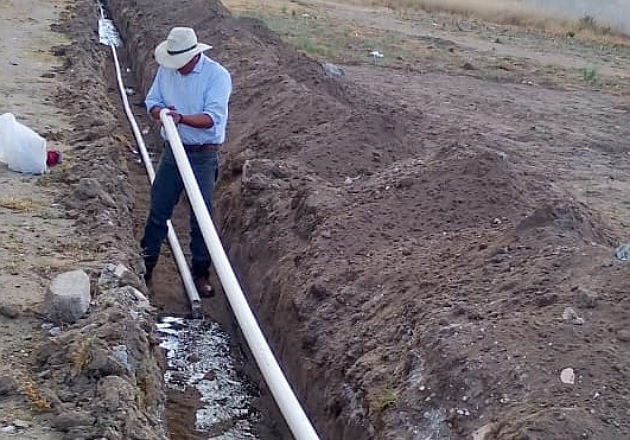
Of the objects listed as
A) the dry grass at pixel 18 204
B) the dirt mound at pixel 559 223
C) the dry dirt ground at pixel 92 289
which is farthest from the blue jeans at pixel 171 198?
the dirt mound at pixel 559 223

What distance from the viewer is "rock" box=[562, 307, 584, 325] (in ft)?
17.8

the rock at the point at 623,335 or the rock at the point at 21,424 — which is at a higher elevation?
the rock at the point at 623,335

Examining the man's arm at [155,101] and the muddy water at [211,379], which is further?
the man's arm at [155,101]

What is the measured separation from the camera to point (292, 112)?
36.9ft

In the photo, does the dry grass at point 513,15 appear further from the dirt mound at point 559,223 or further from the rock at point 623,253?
the rock at point 623,253

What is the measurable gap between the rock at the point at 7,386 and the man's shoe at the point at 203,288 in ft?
11.7

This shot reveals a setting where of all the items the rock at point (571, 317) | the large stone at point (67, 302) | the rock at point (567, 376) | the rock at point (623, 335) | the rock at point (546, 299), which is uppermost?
the rock at point (623, 335)

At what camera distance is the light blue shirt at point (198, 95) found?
309 inches

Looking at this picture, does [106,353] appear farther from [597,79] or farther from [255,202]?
[597,79]

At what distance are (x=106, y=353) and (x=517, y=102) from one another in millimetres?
13913

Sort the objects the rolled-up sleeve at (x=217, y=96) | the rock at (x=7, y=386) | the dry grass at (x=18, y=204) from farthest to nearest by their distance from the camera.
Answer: the dry grass at (x=18, y=204)
the rolled-up sleeve at (x=217, y=96)
the rock at (x=7, y=386)

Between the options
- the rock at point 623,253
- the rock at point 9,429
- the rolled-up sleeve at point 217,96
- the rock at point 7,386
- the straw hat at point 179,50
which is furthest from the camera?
the rolled-up sleeve at point 217,96

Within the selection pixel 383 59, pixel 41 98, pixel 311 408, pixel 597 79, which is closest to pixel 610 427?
pixel 311 408

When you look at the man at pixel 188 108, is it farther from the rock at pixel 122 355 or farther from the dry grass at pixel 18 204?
the rock at pixel 122 355
